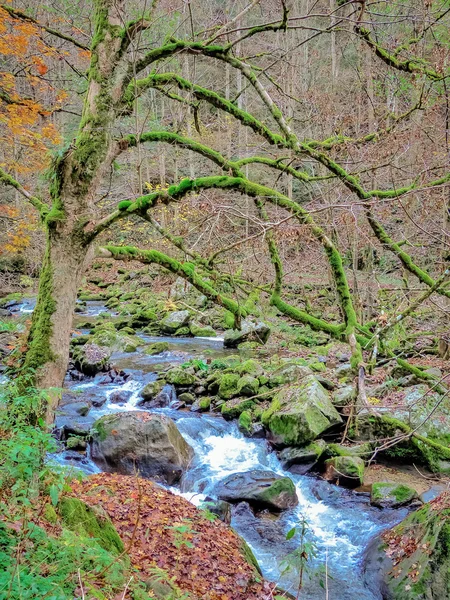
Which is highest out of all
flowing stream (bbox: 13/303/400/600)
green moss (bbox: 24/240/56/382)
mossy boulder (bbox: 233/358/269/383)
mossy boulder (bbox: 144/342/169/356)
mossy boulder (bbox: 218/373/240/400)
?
green moss (bbox: 24/240/56/382)

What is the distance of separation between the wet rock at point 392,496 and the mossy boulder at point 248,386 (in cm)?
356

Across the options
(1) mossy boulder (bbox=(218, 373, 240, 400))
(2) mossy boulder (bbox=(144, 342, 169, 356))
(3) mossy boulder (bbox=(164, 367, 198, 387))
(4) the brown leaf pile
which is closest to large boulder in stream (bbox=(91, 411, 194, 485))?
(4) the brown leaf pile

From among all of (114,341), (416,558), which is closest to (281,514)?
(416,558)

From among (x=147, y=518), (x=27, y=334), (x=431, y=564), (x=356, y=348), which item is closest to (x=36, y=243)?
(x=27, y=334)

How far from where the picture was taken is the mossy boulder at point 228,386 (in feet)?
33.6

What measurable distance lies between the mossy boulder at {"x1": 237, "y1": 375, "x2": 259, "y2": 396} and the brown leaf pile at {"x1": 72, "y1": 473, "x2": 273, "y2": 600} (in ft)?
13.8

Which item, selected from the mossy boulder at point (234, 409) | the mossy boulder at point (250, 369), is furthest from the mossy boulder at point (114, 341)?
the mossy boulder at point (234, 409)

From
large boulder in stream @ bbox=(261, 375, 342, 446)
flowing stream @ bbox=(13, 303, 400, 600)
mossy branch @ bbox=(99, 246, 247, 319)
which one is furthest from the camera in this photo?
large boulder in stream @ bbox=(261, 375, 342, 446)

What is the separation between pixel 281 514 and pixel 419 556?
221 centimetres

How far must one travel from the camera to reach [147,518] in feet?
17.0

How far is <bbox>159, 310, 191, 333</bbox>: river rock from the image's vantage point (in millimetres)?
16328

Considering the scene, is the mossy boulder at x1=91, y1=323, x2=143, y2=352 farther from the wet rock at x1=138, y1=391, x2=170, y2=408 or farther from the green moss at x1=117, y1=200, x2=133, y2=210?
the green moss at x1=117, y1=200, x2=133, y2=210

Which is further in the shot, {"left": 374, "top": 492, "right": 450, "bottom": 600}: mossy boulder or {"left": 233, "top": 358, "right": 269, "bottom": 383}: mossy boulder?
{"left": 233, "top": 358, "right": 269, "bottom": 383}: mossy boulder

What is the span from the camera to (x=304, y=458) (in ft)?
26.0
